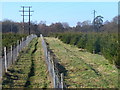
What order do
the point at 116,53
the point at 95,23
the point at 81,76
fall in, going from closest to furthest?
the point at 81,76 → the point at 116,53 → the point at 95,23

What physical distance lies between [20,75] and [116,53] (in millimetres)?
5151

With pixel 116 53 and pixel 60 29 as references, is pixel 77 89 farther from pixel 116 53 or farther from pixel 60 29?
pixel 60 29

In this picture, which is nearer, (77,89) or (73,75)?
(77,89)

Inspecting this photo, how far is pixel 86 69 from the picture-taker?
42.5 ft

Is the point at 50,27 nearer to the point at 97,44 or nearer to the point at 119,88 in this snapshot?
the point at 97,44

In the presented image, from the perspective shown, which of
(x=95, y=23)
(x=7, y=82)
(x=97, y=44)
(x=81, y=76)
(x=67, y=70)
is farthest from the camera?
(x=95, y=23)

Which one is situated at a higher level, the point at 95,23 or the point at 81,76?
the point at 95,23

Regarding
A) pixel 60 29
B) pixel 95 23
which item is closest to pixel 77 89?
pixel 95 23

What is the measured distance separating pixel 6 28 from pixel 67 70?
6810 cm

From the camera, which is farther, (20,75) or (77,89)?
(20,75)

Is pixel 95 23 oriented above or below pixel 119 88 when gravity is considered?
above

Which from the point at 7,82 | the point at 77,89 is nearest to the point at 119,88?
the point at 77,89

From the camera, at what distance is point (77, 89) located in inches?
347

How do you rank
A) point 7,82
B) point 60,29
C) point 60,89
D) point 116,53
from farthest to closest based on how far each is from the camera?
point 60,29
point 116,53
point 7,82
point 60,89
